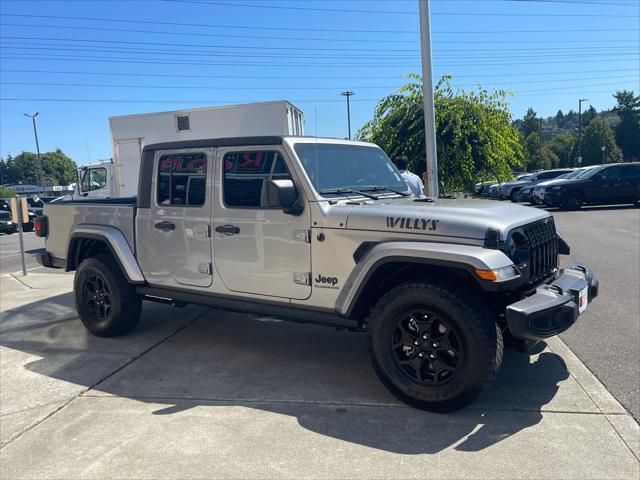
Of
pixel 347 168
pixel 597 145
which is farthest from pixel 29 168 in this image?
pixel 347 168

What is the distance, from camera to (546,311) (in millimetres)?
3209

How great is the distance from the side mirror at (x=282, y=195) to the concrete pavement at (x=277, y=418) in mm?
1406

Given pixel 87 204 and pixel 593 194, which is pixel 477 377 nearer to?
pixel 87 204

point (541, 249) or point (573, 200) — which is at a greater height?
point (541, 249)

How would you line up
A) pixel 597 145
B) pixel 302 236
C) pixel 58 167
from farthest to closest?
pixel 58 167, pixel 597 145, pixel 302 236

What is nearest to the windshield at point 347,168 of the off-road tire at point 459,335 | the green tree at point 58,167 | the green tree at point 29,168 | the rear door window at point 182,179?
the rear door window at point 182,179

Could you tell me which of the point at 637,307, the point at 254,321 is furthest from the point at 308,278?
the point at 637,307

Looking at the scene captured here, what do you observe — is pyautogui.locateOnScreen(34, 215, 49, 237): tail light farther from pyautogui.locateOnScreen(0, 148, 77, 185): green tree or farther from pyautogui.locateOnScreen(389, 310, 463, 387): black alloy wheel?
pyautogui.locateOnScreen(0, 148, 77, 185): green tree

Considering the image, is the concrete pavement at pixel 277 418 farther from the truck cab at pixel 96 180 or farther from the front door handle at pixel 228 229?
the truck cab at pixel 96 180

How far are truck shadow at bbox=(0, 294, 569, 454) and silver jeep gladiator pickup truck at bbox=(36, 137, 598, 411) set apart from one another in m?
0.25

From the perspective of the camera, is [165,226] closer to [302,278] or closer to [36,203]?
[302,278]

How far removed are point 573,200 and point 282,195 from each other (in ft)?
56.3

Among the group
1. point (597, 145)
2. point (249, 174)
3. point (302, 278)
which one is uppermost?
point (597, 145)

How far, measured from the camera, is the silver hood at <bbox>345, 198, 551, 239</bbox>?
10.9 feet
